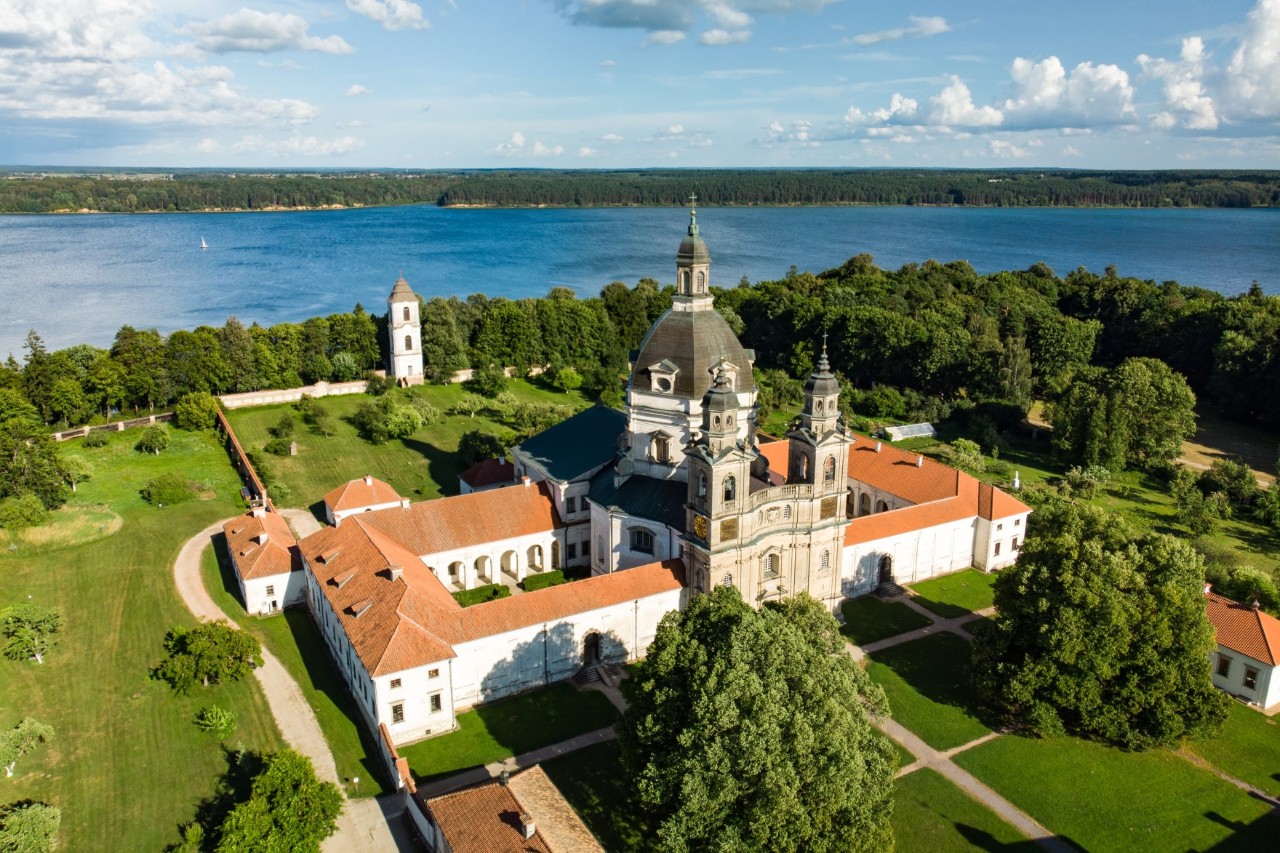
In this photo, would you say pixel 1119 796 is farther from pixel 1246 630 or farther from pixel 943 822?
pixel 1246 630

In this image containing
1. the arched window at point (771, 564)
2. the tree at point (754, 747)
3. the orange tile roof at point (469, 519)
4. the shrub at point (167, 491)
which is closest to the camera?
the tree at point (754, 747)

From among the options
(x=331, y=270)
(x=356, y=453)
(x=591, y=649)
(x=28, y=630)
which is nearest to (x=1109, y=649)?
(x=591, y=649)

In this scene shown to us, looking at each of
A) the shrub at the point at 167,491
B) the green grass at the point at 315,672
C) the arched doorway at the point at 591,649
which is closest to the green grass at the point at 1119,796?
the arched doorway at the point at 591,649

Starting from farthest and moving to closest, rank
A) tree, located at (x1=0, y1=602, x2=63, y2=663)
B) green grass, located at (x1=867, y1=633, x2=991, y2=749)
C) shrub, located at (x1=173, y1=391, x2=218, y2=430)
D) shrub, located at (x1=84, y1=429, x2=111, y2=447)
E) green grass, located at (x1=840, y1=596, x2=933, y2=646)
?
shrub, located at (x1=173, y1=391, x2=218, y2=430) < shrub, located at (x1=84, y1=429, x2=111, y2=447) < green grass, located at (x1=840, y1=596, x2=933, y2=646) < tree, located at (x1=0, y1=602, x2=63, y2=663) < green grass, located at (x1=867, y1=633, x2=991, y2=749)

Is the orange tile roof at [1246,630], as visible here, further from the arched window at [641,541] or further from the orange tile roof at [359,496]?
the orange tile roof at [359,496]

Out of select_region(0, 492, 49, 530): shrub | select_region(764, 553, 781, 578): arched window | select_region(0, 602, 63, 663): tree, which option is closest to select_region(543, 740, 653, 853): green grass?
select_region(764, 553, 781, 578): arched window

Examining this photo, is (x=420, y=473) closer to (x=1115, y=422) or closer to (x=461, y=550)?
(x=461, y=550)

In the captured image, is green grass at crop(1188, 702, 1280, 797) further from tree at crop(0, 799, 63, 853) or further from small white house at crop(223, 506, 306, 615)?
tree at crop(0, 799, 63, 853)
